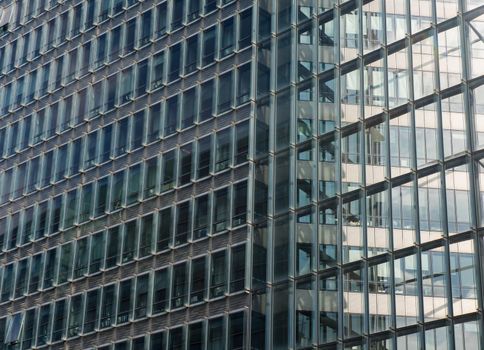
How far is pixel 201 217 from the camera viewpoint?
5341 centimetres

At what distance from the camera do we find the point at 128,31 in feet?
207

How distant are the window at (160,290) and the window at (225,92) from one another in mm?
8239

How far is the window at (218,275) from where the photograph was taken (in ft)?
166

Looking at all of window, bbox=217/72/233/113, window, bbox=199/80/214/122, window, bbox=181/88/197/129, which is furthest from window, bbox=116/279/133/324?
window, bbox=217/72/233/113

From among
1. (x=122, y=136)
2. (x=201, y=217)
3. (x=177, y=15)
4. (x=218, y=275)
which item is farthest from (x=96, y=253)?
(x=177, y=15)

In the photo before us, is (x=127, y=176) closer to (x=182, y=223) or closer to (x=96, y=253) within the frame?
(x=96, y=253)

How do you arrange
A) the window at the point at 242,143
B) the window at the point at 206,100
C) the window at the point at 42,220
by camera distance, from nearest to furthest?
the window at the point at 242,143
the window at the point at 206,100
the window at the point at 42,220

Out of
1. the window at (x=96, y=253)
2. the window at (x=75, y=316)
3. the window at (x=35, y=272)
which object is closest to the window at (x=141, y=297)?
the window at (x=96, y=253)

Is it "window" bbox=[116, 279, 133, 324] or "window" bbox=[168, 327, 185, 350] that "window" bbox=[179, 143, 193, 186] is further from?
"window" bbox=[168, 327, 185, 350]

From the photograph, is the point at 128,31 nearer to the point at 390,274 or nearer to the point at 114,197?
Result: the point at 114,197

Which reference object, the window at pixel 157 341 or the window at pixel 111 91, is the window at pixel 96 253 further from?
the window at pixel 111 91

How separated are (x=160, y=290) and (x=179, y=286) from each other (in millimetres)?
1406

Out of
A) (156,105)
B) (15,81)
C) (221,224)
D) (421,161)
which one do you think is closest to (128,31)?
(156,105)

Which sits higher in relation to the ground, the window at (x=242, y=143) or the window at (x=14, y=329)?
the window at (x=242, y=143)
